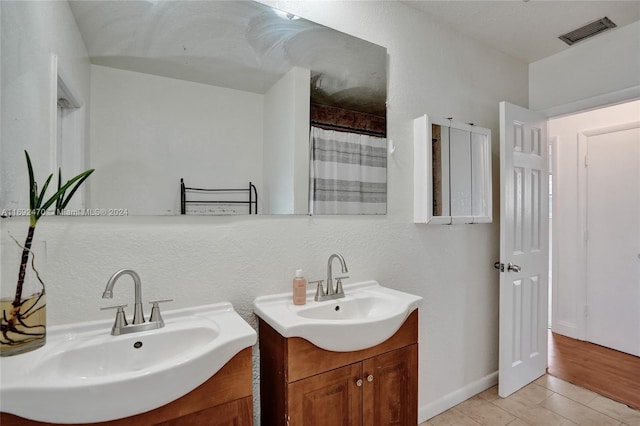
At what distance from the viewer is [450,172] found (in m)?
2.08

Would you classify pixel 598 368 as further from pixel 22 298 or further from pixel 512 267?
pixel 22 298

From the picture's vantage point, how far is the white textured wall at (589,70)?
7.11 feet

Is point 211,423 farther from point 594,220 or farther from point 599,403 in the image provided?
point 594,220

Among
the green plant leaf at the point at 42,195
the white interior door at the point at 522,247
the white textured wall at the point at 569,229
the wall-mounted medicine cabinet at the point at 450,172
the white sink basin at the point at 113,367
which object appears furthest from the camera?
the white textured wall at the point at 569,229

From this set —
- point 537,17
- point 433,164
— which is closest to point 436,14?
point 537,17

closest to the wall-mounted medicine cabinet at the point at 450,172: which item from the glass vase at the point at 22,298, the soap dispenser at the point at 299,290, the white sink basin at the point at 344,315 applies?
the white sink basin at the point at 344,315

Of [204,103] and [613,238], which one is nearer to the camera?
[204,103]

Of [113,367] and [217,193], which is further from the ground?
[217,193]

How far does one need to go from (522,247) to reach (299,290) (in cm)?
184

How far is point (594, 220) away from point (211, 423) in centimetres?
369

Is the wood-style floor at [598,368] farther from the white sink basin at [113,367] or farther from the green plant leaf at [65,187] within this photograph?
the green plant leaf at [65,187]

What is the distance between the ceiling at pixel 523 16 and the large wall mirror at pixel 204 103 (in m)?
0.74

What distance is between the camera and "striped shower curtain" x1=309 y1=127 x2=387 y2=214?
5.40 ft

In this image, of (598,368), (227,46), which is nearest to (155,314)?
(227,46)
